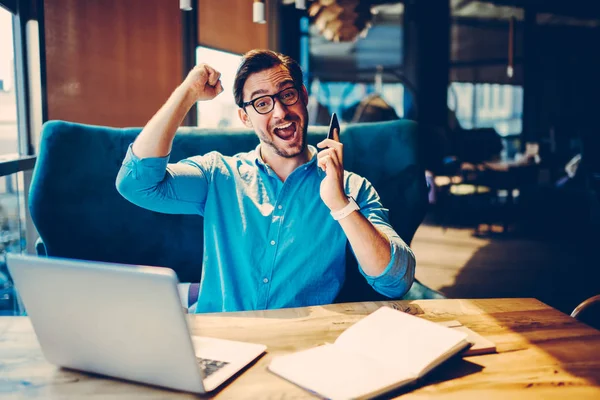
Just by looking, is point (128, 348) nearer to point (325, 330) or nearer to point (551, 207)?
point (325, 330)

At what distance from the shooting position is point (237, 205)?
169cm

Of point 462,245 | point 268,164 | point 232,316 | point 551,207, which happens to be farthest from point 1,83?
point 551,207

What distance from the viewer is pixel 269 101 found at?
1723mm

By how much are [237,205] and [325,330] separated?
68 centimetres

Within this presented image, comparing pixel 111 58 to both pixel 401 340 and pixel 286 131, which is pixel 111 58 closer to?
pixel 286 131

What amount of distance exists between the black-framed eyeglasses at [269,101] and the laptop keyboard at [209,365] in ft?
3.16

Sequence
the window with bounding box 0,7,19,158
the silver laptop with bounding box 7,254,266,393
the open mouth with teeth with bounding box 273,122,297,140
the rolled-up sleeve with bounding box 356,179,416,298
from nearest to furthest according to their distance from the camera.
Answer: the silver laptop with bounding box 7,254,266,393 → the rolled-up sleeve with bounding box 356,179,416,298 → the open mouth with teeth with bounding box 273,122,297,140 → the window with bounding box 0,7,19,158

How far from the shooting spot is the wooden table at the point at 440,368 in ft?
2.77

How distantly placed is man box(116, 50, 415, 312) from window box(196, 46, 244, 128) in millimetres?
1948

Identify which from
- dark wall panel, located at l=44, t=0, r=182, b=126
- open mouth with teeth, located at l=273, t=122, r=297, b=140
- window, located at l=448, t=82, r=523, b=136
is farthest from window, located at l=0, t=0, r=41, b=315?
window, located at l=448, t=82, r=523, b=136

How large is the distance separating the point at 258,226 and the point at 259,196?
0.35 ft

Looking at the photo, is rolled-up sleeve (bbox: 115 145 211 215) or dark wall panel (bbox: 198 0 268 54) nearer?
rolled-up sleeve (bbox: 115 145 211 215)

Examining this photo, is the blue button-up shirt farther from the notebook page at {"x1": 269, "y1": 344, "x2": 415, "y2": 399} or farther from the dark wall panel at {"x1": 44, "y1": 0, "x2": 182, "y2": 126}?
the dark wall panel at {"x1": 44, "y1": 0, "x2": 182, "y2": 126}

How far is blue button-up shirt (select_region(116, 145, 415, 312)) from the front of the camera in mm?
1601
